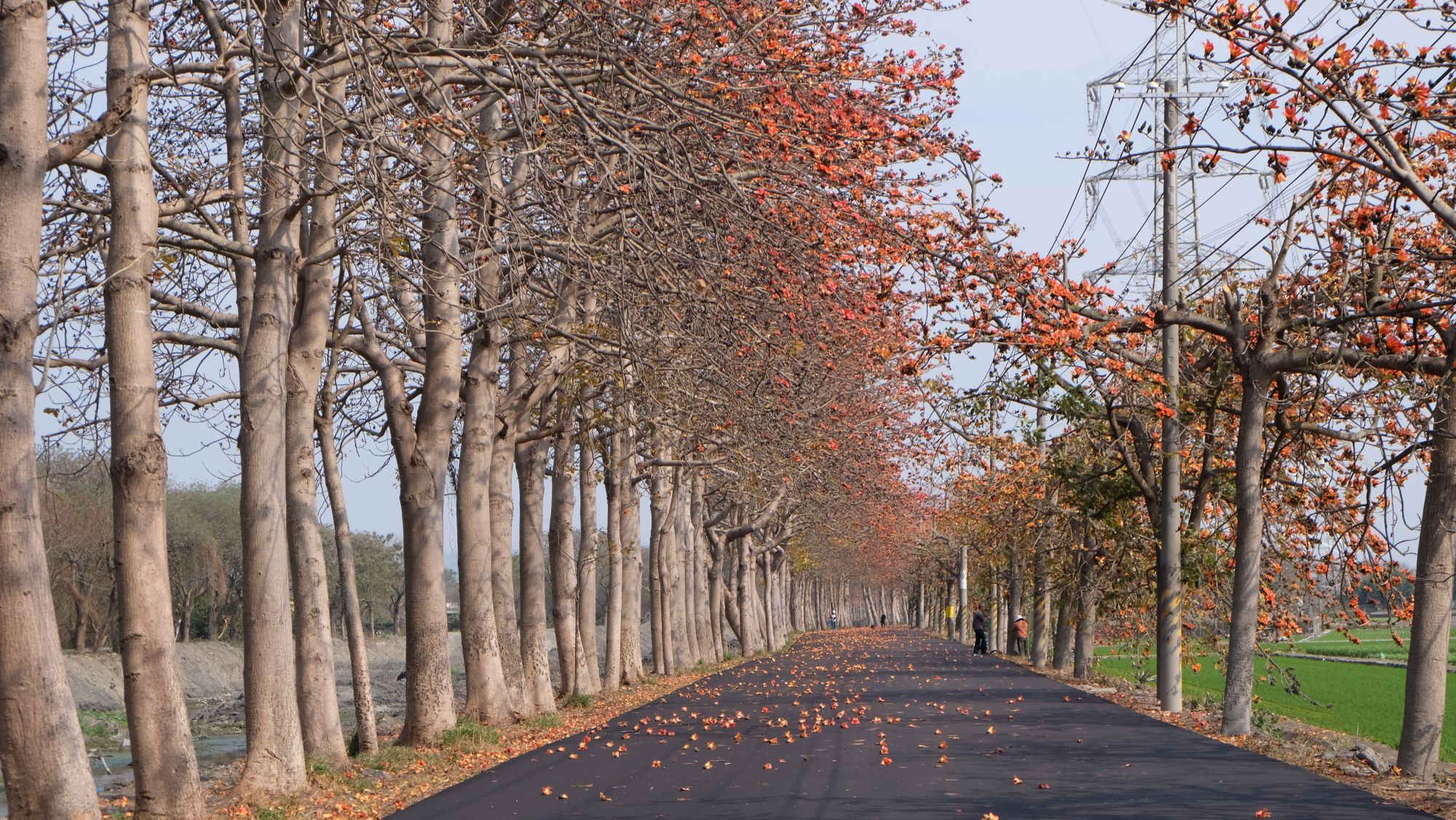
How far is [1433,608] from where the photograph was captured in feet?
43.9

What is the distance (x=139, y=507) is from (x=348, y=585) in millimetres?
7005

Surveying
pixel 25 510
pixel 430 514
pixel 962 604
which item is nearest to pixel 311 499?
pixel 430 514

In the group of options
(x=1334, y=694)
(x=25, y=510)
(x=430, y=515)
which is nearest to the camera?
(x=25, y=510)

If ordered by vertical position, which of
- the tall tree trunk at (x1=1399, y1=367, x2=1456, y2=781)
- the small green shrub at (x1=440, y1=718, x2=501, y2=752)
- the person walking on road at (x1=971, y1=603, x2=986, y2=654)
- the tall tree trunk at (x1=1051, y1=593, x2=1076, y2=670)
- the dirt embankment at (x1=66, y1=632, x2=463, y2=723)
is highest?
the tall tree trunk at (x1=1399, y1=367, x2=1456, y2=781)

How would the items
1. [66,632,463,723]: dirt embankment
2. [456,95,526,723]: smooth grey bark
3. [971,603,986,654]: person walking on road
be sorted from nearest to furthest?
[456,95,526,723]: smooth grey bark < [66,632,463,723]: dirt embankment < [971,603,986,654]: person walking on road

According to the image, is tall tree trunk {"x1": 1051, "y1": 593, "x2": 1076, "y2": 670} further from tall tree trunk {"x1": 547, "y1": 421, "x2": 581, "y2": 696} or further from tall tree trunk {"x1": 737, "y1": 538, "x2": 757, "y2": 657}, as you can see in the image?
tall tree trunk {"x1": 737, "y1": 538, "x2": 757, "y2": 657}

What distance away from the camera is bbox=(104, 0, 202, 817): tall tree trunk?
9969 mm

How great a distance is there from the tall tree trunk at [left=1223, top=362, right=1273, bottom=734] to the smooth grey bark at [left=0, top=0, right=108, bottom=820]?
13.2 m

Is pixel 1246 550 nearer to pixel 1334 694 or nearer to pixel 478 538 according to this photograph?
pixel 478 538

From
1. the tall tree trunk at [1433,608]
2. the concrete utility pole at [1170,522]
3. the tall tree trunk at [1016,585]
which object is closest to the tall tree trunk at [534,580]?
the concrete utility pole at [1170,522]

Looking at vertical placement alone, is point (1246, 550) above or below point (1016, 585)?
above

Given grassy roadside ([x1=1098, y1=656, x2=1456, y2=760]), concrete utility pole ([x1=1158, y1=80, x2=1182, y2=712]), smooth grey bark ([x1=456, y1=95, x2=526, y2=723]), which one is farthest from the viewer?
grassy roadside ([x1=1098, y1=656, x2=1456, y2=760])

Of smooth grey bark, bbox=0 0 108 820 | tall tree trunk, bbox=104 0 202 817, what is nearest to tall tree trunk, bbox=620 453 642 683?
tall tree trunk, bbox=104 0 202 817

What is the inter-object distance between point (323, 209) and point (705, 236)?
3.84m
